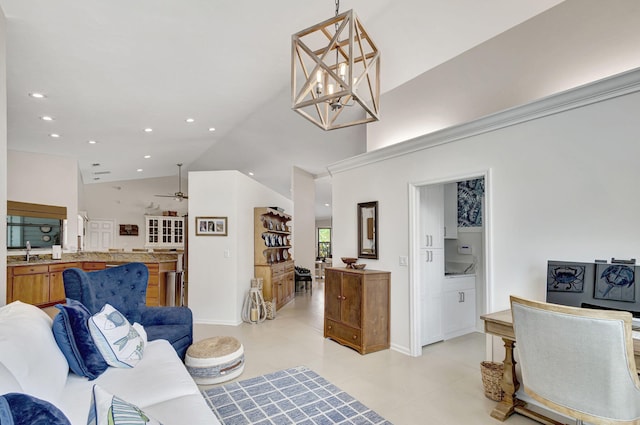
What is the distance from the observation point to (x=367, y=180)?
448 cm

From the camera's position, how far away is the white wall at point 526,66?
247 centimetres

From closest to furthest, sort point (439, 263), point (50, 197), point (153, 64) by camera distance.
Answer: point (153, 64) < point (439, 263) < point (50, 197)

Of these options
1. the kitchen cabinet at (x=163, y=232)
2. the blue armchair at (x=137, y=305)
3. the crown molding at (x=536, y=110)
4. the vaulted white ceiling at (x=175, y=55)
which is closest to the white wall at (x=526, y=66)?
the vaulted white ceiling at (x=175, y=55)

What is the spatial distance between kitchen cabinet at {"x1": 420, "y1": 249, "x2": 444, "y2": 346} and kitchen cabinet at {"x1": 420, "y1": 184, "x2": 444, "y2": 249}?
113 millimetres

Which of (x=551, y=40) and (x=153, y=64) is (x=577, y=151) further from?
(x=153, y=64)

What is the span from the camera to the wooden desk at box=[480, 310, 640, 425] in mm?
2398

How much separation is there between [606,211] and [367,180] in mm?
2582

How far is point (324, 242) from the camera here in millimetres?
15688

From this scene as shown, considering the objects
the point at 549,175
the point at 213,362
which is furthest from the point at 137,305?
the point at 549,175

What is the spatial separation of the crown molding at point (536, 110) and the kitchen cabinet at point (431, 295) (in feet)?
4.30

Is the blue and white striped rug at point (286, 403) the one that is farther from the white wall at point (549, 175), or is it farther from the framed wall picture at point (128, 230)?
the framed wall picture at point (128, 230)

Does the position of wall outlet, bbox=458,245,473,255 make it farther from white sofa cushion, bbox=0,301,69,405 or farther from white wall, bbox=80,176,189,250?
white wall, bbox=80,176,189,250

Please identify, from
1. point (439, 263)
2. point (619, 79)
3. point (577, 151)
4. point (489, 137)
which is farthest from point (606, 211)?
point (439, 263)

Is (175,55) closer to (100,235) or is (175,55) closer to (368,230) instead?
(368,230)
